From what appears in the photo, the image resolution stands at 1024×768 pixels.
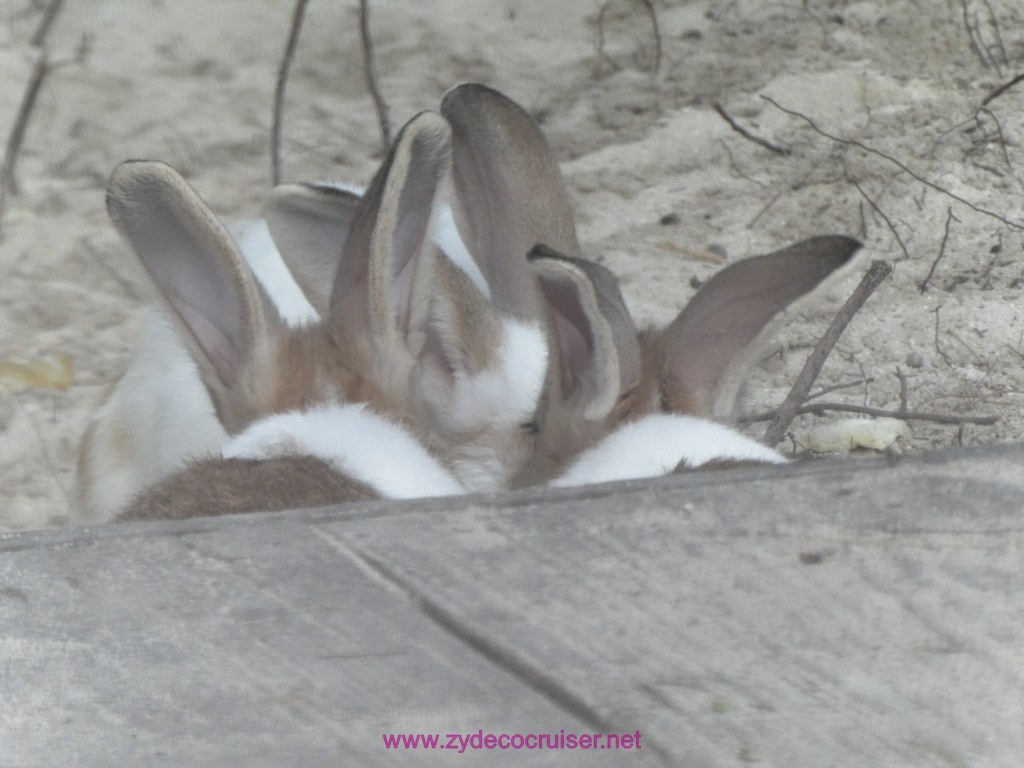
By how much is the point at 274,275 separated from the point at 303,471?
1.29 metres

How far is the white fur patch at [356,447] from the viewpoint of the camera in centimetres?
224

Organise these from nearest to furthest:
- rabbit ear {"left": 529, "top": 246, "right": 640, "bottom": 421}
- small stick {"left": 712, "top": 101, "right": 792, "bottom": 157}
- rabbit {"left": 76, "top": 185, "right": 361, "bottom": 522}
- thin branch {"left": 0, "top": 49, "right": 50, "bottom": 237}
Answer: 1. rabbit ear {"left": 529, "top": 246, "right": 640, "bottom": 421}
2. rabbit {"left": 76, "top": 185, "right": 361, "bottom": 522}
3. small stick {"left": 712, "top": 101, "right": 792, "bottom": 157}
4. thin branch {"left": 0, "top": 49, "right": 50, "bottom": 237}

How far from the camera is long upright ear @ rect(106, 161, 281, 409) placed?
236 centimetres

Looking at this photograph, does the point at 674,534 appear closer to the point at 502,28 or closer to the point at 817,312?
the point at 817,312

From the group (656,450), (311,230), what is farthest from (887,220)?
(656,450)

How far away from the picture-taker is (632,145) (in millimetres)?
4574

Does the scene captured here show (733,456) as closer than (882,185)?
Yes

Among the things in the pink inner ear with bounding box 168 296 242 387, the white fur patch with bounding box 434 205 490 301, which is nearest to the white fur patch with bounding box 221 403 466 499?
the pink inner ear with bounding box 168 296 242 387

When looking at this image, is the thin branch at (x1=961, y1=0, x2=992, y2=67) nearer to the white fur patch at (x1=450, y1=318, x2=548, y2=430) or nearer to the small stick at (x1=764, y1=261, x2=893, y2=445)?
the small stick at (x1=764, y1=261, x2=893, y2=445)

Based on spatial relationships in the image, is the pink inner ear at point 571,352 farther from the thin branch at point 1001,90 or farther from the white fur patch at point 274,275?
the thin branch at point 1001,90

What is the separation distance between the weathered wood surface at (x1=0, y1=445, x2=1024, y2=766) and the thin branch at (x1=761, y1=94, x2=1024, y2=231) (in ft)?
7.90

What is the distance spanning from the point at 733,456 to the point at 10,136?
317 cm

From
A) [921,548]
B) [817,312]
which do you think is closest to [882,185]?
Answer: [817,312]

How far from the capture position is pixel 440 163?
8.22 feet
